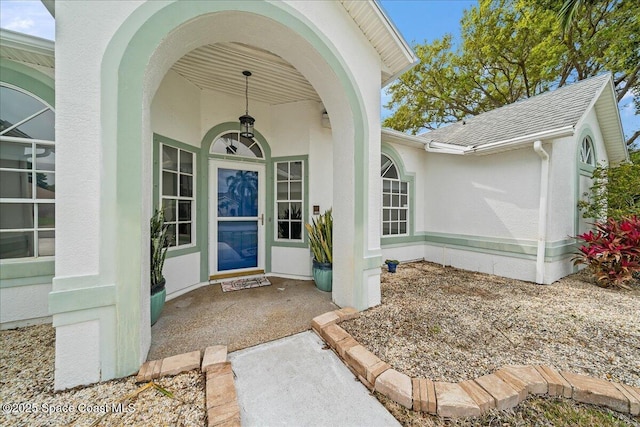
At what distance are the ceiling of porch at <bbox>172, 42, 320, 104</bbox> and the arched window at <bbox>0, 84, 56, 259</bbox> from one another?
6.03ft

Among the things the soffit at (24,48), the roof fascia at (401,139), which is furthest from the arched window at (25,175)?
the roof fascia at (401,139)

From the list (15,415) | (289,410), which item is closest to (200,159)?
(15,415)

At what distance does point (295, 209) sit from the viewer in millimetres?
4820

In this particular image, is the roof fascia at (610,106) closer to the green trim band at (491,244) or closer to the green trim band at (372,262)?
the green trim band at (491,244)

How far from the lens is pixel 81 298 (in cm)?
186

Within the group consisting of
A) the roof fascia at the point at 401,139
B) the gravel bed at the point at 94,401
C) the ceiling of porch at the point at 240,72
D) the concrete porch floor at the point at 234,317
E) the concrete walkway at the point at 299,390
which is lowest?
the concrete walkway at the point at 299,390

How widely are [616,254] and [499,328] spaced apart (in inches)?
139

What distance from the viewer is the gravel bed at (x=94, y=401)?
1.63 m

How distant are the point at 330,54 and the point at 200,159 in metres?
2.78

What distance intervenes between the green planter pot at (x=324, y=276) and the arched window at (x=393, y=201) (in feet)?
7.89

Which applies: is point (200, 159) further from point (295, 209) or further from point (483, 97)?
point (483, 97)

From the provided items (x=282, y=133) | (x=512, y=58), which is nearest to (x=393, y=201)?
(x=282, y=133)

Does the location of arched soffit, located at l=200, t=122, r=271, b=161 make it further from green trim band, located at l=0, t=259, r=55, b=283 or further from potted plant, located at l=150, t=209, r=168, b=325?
green trim band, located at l=0, t=259, r=55, b=283

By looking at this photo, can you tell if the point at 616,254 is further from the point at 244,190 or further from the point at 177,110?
the point at 177,110
